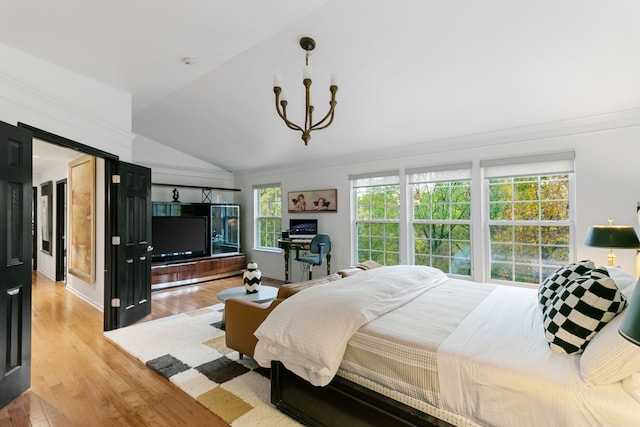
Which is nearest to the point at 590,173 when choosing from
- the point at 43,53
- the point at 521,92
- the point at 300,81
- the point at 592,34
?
the point at 521,92

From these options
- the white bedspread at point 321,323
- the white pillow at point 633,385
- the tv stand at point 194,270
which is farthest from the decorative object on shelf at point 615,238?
the tv stand at point 194,270

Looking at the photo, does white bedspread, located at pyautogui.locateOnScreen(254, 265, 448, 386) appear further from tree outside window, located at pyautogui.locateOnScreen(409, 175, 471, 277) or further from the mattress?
tree outside window, located at pyautogui.locateOnScreen(409, 175, 471, 277)

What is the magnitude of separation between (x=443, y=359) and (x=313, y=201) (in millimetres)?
4447

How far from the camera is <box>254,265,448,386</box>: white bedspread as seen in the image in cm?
170

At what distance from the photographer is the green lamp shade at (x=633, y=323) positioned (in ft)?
2.21

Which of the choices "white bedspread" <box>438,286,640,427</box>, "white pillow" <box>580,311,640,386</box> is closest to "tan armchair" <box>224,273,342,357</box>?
"white bedspread" <box>438,286,640,427</box>

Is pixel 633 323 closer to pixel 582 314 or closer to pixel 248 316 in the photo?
pixel 582 314

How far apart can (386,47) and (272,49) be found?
111 centimetres

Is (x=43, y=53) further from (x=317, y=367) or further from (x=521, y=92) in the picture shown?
(x=521, y=92)

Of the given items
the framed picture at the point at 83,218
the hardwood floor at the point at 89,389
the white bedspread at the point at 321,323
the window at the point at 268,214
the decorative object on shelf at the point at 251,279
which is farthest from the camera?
the window at the point at 268,214

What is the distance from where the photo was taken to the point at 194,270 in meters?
5.86

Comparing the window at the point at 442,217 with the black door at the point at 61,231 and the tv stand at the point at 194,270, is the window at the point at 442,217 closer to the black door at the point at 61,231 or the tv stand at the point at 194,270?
the tv stand at the point at 194,270

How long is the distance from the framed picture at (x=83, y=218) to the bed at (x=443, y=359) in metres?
3.50

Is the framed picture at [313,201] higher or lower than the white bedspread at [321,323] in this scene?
higher
